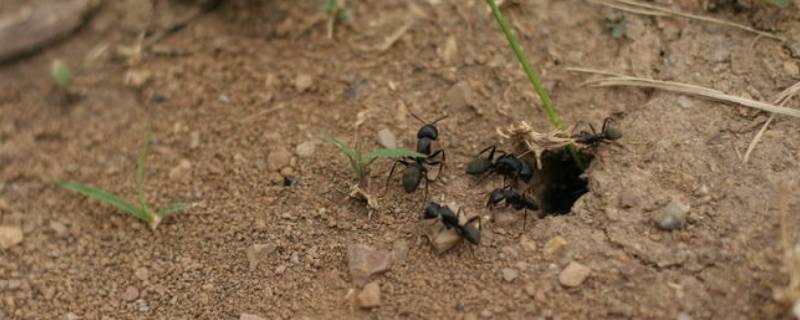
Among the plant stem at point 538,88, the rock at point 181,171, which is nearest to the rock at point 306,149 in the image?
the rock at point 181,171

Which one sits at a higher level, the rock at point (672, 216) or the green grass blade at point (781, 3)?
the green grass blade at point (781, 3)

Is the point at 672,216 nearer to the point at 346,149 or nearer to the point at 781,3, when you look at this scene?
the point at 781,3

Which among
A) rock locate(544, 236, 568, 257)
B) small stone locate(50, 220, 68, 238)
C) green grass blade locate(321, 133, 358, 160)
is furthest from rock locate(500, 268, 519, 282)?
small stone locate(50, 220, 68, 238)

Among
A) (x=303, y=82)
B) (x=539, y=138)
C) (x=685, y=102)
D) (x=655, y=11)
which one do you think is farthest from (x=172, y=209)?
(x=655, y=11)

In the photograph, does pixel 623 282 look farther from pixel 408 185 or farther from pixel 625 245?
pixel 408 185

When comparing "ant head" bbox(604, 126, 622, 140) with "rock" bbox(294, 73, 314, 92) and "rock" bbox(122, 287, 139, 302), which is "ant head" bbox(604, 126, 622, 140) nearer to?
"rock" bbox(294, 73, 314, 92)

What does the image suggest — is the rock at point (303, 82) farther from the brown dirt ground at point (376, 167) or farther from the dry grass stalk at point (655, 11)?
the dry grass stalk at point (655, 11)
